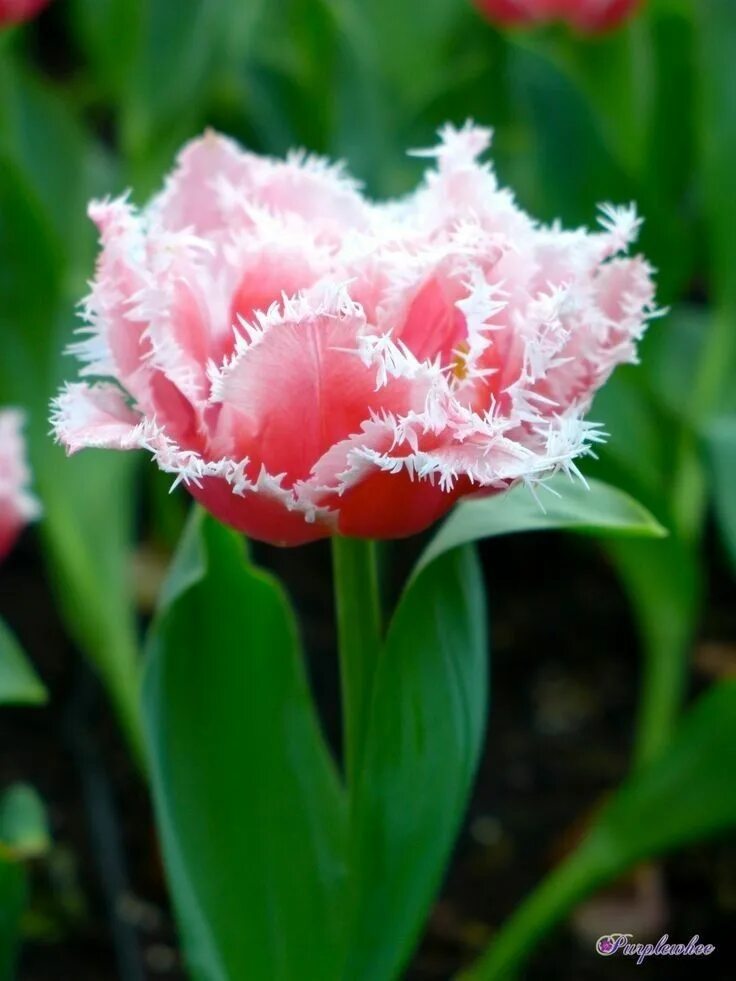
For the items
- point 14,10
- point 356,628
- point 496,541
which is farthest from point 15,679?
point 496,541

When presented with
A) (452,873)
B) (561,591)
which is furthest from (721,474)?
(561,591)

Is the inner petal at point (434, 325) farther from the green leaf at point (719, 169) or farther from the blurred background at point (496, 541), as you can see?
the green leaf at point (719, 169)

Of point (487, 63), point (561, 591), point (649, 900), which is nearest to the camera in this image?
point (649, 900)

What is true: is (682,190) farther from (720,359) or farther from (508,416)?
(508,416)

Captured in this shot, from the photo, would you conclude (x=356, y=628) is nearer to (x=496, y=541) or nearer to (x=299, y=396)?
(x=299, y=396)

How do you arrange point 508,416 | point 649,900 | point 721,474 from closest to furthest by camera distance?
point 508,416
point 721,474
point 649,900

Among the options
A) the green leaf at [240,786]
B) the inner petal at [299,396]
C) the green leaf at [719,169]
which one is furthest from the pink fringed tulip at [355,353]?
the green leaf at [719,169]

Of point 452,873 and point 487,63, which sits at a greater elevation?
point 487,63
